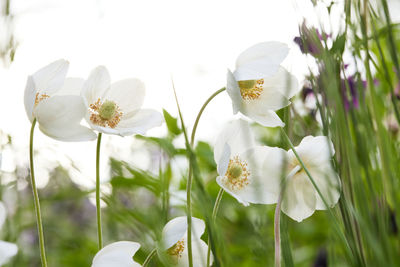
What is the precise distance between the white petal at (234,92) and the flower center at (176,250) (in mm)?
107

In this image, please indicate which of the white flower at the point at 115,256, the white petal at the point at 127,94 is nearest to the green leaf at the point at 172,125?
the white petal at the point at 127,94

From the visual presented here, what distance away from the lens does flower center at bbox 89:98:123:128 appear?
339 mm

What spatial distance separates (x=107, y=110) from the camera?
1.12 feet

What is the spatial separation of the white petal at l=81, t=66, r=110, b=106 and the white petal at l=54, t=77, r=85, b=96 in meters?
0.01

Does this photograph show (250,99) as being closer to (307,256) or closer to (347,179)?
(347,179)

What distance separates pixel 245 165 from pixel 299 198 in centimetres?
5

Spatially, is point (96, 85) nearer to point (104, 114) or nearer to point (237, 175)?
point (104, 114)

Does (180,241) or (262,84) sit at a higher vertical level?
(262,84)

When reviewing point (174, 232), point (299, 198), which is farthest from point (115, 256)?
point (299, 198)

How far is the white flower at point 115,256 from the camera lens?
0.29 m

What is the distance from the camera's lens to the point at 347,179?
0.30m

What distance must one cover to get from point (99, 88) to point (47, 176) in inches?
29.2

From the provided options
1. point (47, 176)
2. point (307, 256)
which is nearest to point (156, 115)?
point (307, 256)

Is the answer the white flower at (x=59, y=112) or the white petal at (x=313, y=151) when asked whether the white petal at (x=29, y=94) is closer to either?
the white flower at (x=59, y=112)
